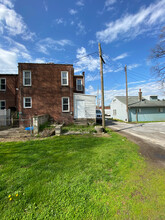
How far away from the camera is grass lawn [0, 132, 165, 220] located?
188 centimetres

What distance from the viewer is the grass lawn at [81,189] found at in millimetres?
1876

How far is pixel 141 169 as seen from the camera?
3.35 m

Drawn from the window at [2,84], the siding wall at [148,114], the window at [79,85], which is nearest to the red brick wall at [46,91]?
the window at [79,85]

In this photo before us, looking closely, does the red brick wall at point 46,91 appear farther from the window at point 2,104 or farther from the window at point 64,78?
the window at point 2,104

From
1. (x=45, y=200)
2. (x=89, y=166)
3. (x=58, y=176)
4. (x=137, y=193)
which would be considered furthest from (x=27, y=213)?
(x=137, y=193)

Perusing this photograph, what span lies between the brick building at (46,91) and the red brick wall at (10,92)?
357 centimetres

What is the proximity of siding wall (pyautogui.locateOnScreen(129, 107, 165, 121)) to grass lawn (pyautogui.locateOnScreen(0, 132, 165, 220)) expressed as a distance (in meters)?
18.1

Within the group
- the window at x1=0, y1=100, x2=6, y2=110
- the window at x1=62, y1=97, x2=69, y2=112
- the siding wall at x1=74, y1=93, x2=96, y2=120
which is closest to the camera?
the window at x1=62, y1=97, x2=69, y2=112

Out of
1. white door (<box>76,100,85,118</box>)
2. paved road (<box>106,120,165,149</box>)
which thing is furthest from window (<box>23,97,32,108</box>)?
paved road (<box>106,120,165,149</box>)

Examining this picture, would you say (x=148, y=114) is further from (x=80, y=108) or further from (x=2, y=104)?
(x=2, y=104)

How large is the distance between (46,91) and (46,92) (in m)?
0.12

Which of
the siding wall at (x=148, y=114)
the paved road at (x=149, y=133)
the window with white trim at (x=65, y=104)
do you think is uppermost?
the window with white trim at (x=65, y=104)

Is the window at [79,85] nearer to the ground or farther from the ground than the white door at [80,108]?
farther from the ground

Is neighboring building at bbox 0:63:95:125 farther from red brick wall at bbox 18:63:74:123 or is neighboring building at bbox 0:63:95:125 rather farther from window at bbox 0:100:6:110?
window at bbox 0:100:6:110
